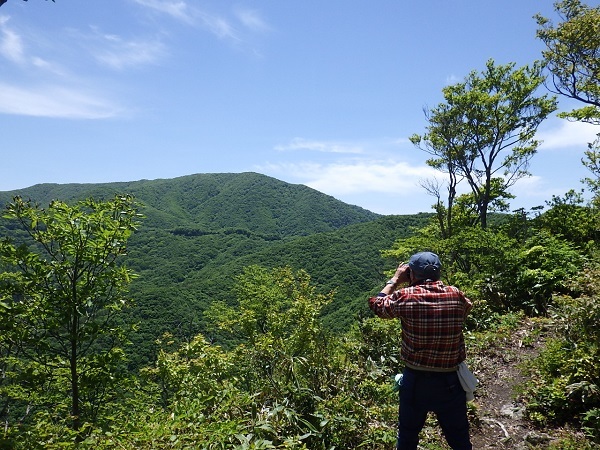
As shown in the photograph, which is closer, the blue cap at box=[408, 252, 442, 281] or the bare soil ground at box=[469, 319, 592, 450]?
the blue cap at box=[408, 252, 442, 281]

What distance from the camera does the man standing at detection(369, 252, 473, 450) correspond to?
2.42m

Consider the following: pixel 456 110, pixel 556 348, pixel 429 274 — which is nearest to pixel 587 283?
pixel 556 348

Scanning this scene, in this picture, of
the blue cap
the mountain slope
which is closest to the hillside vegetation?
the blue cap

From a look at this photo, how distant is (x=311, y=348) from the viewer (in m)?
4.57

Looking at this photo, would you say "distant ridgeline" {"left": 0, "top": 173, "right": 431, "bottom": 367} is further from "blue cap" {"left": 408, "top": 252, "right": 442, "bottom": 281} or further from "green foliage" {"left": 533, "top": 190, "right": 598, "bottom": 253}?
"green foliage" {"left": 533, "top": 190, "right": 598, "bottom": 253}

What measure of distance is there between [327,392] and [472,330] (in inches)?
178

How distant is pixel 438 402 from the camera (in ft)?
8.10

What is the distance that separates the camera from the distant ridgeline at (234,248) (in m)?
54.3

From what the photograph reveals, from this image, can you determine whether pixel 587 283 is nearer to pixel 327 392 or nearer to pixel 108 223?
pixel 327 392

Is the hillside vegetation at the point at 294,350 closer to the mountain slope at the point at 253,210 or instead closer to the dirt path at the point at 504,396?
the dirt path at the point at 504,396

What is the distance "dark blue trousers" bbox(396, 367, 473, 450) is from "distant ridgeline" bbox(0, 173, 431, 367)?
10.5 feet

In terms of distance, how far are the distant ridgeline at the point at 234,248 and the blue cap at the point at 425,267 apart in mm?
2994

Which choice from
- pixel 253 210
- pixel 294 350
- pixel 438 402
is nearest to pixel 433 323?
pixel 438 402

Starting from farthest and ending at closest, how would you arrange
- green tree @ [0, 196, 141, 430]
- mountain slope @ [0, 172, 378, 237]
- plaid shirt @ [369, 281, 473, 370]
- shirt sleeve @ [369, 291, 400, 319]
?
mountain slope @ [0, 172, 378, 237] → green tree @ [0, 196, 141, 430] → shirt sleeve @ [369, 291, 400, 319] → plaid shirt @ [369, 281, 473, 370]
